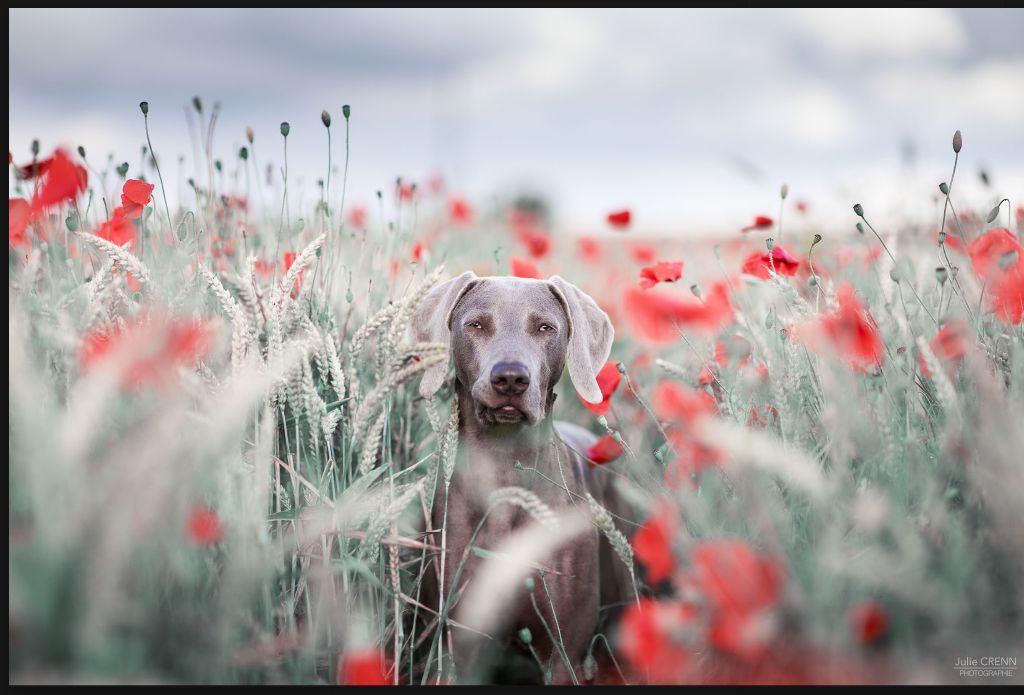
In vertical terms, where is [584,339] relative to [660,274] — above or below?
below

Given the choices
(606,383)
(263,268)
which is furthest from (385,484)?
(263,268)

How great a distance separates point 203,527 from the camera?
1547 millimetres

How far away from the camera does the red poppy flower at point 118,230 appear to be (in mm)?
2258

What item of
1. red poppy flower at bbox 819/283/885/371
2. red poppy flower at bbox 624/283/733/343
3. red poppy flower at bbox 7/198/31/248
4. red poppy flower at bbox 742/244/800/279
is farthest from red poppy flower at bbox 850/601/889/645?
red poppy flower at bbox 7/198/31/248

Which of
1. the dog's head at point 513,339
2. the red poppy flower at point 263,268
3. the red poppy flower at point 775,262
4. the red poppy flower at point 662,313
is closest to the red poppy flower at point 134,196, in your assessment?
the red poppy flower at point 263,268

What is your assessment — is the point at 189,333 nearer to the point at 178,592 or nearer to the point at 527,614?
the point at 178,592

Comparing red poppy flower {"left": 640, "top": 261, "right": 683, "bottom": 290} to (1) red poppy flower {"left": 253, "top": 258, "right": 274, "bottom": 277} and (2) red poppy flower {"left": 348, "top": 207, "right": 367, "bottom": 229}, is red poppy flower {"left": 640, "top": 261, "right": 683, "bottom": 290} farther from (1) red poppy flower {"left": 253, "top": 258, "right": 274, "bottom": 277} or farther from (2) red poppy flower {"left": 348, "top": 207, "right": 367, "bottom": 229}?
(2) red poppy flower {"left": 348, "top": 207, "right": 367, "bottom": 229}

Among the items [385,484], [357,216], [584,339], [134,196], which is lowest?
[385,484]

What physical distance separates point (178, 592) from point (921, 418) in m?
2.03

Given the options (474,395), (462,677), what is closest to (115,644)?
(462,677)

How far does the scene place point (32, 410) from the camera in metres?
1.19

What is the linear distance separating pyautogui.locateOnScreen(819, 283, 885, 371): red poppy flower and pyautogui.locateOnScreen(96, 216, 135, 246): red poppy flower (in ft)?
6.79

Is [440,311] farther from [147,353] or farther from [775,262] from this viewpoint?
[147,353]

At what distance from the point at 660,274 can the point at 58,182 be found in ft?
6.30
